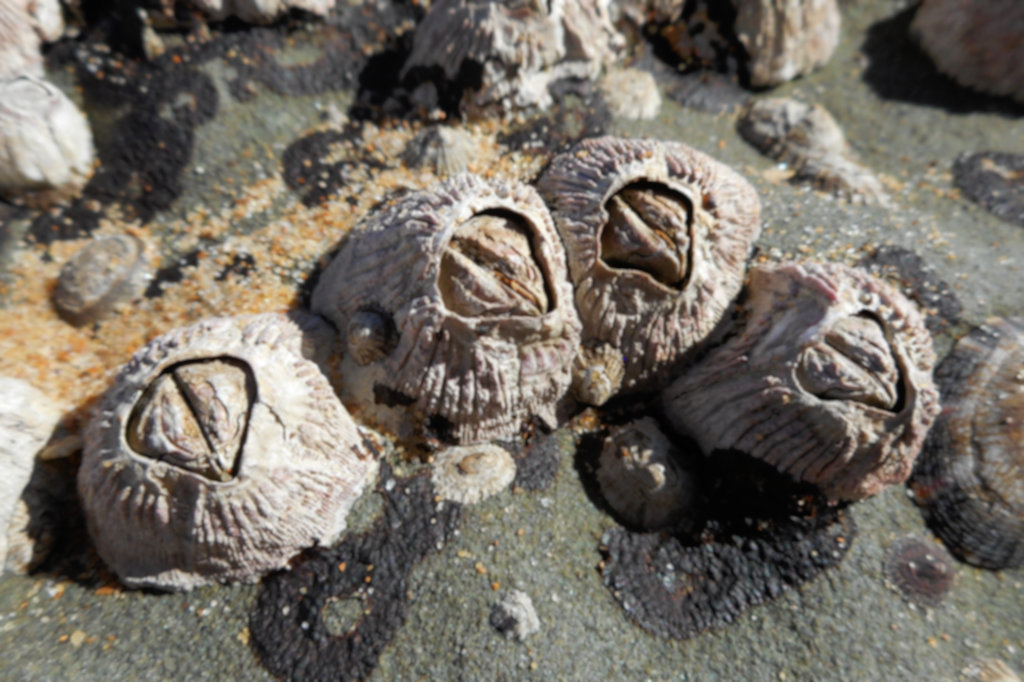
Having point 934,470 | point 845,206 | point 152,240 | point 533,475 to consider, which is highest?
point 845,206

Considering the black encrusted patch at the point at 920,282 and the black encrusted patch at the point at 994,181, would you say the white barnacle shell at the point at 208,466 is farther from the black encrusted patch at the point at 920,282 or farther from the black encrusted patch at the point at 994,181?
the black encrusted patch at the point at 994,181

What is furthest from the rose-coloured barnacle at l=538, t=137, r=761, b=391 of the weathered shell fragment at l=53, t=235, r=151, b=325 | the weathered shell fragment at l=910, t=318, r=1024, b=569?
the weathered shell fragment at l=53, t=235, r=151, b=325

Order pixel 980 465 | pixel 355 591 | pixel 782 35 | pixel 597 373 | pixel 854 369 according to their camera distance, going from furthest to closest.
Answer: pixel 782 35, pixel 597 373, pixel 980 465, pixel 854 369, pixel 355 591

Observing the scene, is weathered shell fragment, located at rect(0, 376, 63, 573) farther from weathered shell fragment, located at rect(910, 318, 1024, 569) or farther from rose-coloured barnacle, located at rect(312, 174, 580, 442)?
weathered shell fragment, located at rect(910, 318, 1024, 569)

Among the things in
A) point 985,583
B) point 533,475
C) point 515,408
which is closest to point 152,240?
point 515,408

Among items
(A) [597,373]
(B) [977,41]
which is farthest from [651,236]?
(B) [977,41]

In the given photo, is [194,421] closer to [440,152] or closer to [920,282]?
[440,152]

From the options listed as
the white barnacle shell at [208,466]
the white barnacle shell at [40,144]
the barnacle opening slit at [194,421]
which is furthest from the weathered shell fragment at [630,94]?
the white barnacle shell at [40,144]

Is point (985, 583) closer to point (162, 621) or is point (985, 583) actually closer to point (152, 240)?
point (162, 621)
